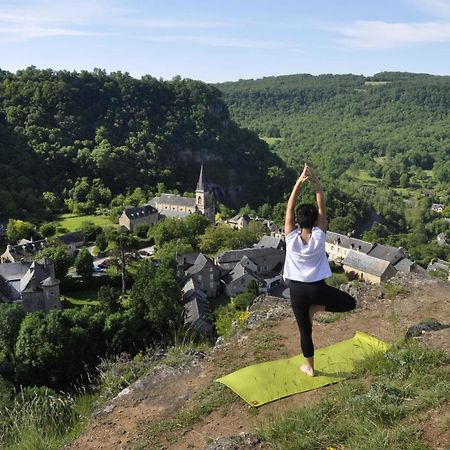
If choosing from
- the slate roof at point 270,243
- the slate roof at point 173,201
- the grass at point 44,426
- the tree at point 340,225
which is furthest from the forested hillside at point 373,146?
the grass at point 44,426

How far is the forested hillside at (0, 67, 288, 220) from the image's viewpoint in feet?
212

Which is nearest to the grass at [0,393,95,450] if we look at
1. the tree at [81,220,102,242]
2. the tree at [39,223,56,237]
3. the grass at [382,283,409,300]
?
the grass at [382,283,409,300]

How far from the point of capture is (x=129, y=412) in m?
6.42

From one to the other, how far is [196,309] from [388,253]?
67.5 feet

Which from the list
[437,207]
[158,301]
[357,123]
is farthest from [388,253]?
[357,123]

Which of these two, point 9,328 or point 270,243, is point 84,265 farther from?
point 270,243

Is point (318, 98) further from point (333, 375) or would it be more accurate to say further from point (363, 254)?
point (333, 375)

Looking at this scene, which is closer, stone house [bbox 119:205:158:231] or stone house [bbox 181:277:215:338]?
stone house [bbox 181:277:215:338]

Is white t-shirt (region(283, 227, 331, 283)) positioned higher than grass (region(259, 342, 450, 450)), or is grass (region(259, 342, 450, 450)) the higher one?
white t-shirt (region(283, 227, 331, 283))

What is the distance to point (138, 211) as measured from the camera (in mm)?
52844

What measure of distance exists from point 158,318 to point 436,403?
20349 millimetres

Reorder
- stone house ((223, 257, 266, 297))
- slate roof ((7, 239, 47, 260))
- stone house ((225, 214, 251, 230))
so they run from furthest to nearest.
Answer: stone house ((225, 214, 251, 230)), slate roof ((7, 239, 47, 260)), stone house ((223, 257, 266, 297))

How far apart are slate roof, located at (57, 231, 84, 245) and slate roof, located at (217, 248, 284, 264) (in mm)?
13851

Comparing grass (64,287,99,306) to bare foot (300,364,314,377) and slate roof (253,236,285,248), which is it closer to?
slate roof (253,236,285,248)
